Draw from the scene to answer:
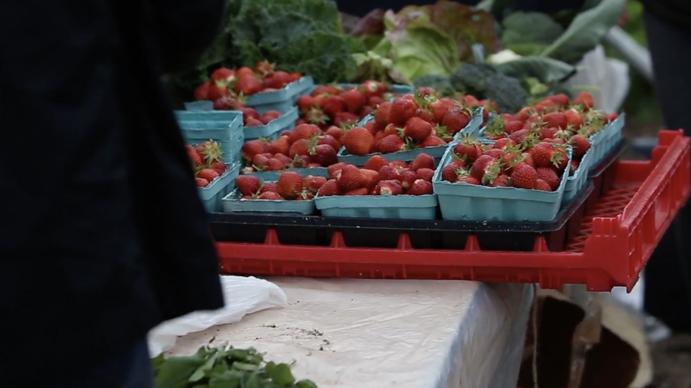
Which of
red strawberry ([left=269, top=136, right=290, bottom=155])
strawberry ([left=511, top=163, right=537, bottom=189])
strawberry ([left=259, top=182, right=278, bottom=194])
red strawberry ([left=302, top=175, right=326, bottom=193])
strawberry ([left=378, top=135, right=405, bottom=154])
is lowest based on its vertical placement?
red strawberry ([left=269, top=136, right=290, bottom=155])

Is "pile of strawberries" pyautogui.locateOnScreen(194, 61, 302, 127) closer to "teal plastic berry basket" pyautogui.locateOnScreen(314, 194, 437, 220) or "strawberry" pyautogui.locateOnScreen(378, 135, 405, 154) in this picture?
"strawberry" pyautogui.locateOnScreen(378, 135, 405, 154)

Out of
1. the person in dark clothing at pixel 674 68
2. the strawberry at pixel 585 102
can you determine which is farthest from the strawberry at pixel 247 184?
the person in dark clothing at pixel 674 68

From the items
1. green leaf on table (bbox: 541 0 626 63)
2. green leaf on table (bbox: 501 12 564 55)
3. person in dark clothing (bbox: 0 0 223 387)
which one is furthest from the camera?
green leaf on table (bbox: 501 12 564 55)

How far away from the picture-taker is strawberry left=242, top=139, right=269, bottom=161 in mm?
2627

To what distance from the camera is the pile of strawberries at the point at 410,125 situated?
2.49 m

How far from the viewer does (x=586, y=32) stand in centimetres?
378

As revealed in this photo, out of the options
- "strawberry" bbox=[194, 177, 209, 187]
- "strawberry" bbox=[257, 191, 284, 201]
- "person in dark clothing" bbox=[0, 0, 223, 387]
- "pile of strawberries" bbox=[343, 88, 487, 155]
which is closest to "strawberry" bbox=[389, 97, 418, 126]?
"pile of strawberries" bbox=[343, 88, 487, 155]

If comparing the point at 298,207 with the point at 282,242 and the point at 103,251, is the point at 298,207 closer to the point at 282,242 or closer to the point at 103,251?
the point at 282,242

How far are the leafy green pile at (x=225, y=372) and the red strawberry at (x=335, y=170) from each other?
25.9 inches

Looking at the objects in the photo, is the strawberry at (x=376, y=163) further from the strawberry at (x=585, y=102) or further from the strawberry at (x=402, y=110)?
the strawberry at (x=585, y=102)

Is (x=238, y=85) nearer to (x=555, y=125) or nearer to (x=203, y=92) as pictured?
(x=203, y=92)

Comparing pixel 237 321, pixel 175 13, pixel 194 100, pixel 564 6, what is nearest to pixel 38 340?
pixel 175 13

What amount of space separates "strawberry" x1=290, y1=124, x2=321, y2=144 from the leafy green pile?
3.01 feet

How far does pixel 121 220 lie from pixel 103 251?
0.13 ft
